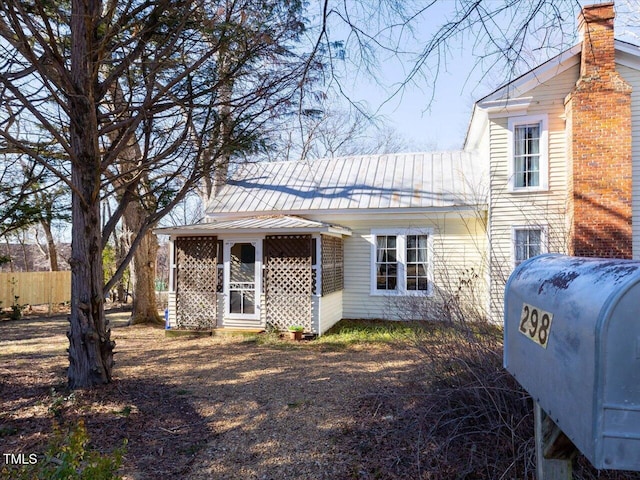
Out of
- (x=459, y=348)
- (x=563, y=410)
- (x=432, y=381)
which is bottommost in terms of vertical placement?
(x=432, y=381)

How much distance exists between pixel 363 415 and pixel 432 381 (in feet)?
2.92

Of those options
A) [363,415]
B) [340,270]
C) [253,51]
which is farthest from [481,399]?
[340,270]

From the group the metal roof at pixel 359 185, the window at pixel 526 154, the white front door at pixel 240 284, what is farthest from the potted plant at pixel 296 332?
the window at pixel 526 154

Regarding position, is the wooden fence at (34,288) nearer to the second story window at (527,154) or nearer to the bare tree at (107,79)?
the bare tree at (107,79)

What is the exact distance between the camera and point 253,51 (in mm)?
5395

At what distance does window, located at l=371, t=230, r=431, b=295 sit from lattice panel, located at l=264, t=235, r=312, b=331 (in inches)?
107

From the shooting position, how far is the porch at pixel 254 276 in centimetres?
1016

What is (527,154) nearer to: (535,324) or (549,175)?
(549,175)

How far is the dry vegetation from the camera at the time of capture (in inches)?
133

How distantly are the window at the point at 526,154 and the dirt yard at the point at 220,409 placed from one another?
6.02 metres

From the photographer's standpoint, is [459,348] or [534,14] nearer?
[534,14]

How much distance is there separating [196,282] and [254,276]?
159 cm

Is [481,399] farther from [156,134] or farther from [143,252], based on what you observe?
[143,252]

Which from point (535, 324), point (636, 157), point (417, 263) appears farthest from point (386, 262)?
point (535, 324)
